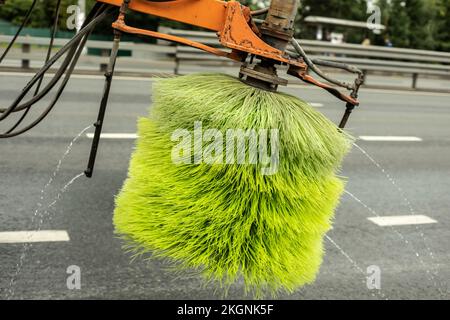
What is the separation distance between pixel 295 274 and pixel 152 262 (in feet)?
6.07

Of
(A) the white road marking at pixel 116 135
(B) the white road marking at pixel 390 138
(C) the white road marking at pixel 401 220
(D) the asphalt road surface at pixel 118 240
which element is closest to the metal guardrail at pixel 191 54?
(A) the white road marking at pixel 116 135

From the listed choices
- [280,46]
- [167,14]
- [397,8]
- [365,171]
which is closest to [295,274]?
[280,46]

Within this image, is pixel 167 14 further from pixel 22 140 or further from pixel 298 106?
pixel 22 140

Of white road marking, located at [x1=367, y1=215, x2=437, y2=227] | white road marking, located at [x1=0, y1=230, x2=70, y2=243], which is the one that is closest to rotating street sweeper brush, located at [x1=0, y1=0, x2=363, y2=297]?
white road marking, located at [x1=0, y1=230, x2=70, y2=243]

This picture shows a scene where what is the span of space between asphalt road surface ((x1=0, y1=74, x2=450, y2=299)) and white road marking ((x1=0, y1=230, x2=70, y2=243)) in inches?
0.6

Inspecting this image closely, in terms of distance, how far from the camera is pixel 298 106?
6.61 ft

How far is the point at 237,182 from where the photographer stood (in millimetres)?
1890

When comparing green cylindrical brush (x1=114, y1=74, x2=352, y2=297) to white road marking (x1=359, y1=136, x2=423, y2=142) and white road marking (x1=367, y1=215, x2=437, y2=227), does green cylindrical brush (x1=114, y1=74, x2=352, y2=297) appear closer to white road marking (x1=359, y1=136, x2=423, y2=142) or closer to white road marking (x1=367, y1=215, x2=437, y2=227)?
white road marking (x1=367, y1=215, x2=437, y2=227)

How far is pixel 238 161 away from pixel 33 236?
2432 millimetres

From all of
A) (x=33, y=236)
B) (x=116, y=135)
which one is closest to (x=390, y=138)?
(x=116, y=135)

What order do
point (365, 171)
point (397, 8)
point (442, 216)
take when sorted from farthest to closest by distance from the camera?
point (397, 8) → point (365, 171) → point (442, 216)

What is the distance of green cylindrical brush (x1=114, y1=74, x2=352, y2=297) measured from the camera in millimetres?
1887

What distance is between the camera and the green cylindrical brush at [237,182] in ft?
6.19

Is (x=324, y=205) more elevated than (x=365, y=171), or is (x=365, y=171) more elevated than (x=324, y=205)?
(x=324, y=205)
